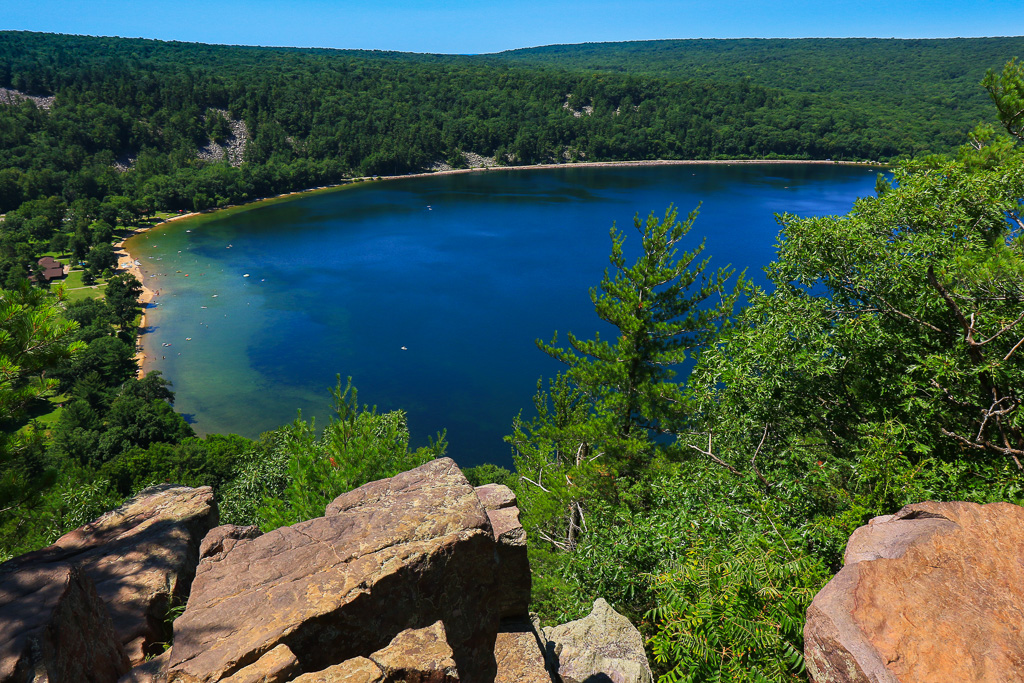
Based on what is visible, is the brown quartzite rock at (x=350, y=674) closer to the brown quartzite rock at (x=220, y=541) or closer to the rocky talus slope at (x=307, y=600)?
the rocky talus slope at (x=307, y=600)

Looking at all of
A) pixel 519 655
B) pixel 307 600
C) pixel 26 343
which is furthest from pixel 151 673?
pixel 26 343

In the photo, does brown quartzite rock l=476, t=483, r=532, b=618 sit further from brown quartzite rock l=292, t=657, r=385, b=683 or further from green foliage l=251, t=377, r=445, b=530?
green foliage l=251, t=377, r=445, b=530

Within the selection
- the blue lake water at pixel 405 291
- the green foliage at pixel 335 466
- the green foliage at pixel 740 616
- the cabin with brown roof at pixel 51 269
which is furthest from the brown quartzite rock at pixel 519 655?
the cabin with brown roof at pixel 51 269

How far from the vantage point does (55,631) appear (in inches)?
218

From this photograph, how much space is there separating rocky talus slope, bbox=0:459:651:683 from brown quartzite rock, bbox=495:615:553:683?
0.02 metres

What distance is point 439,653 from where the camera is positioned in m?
5.87

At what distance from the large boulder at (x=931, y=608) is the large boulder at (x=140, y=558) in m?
8.04

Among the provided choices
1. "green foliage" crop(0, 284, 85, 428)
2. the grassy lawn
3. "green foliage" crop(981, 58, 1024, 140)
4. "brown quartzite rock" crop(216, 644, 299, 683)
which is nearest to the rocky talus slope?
"brown quartzite rock" crop(216, 644, 299, 683)

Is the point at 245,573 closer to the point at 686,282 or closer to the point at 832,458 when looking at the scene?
the point at 832,458

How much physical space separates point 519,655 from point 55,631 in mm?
5490

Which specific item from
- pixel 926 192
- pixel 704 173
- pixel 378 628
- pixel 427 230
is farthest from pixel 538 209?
pixel 378 628

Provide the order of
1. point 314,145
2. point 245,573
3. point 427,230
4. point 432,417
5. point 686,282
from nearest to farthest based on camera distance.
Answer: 1. point 245,573
2. point 686,282
3. point 432,417
4. point 427,230
5. point 314,145

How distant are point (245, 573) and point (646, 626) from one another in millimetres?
7601

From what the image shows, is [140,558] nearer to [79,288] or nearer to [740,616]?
[740,616]
